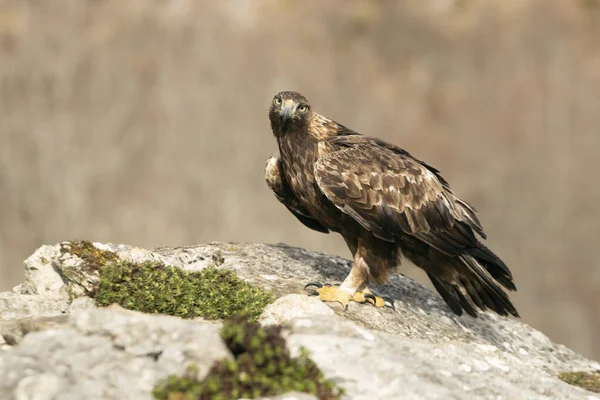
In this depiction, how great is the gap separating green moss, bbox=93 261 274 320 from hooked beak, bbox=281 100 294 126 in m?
2.16

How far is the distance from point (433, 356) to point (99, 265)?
3.64 m

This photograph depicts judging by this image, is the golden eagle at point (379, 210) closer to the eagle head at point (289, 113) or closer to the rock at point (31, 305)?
the eagle head at point (289, 113)

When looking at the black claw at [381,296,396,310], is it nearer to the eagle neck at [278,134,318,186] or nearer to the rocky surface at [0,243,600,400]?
the eagle neck at [278,134,318,186]

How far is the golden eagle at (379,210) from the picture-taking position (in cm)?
951

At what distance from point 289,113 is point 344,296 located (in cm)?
223

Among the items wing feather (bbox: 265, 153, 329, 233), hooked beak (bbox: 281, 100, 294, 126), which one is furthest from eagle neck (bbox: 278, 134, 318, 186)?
wing feather (bbox: 265, 153, 329, 233)

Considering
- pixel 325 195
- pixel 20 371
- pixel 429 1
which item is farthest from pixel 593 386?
pixel 429 1

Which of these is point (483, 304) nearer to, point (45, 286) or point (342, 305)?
point (342, 305)

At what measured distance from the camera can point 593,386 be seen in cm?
965

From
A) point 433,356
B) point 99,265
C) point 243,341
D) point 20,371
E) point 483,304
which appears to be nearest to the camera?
point 20,371

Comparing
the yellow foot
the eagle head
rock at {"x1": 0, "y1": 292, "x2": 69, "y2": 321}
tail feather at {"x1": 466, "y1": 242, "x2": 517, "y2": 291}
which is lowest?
rock at {"x1": 0, "y1": 292, "x2": 69, "y2": 321}

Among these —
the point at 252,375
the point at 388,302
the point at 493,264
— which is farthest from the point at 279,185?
the point at 252,375

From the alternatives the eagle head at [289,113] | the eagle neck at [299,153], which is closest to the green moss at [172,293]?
the eagle neck at [299,153]

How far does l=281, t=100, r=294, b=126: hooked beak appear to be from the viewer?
383 inches
